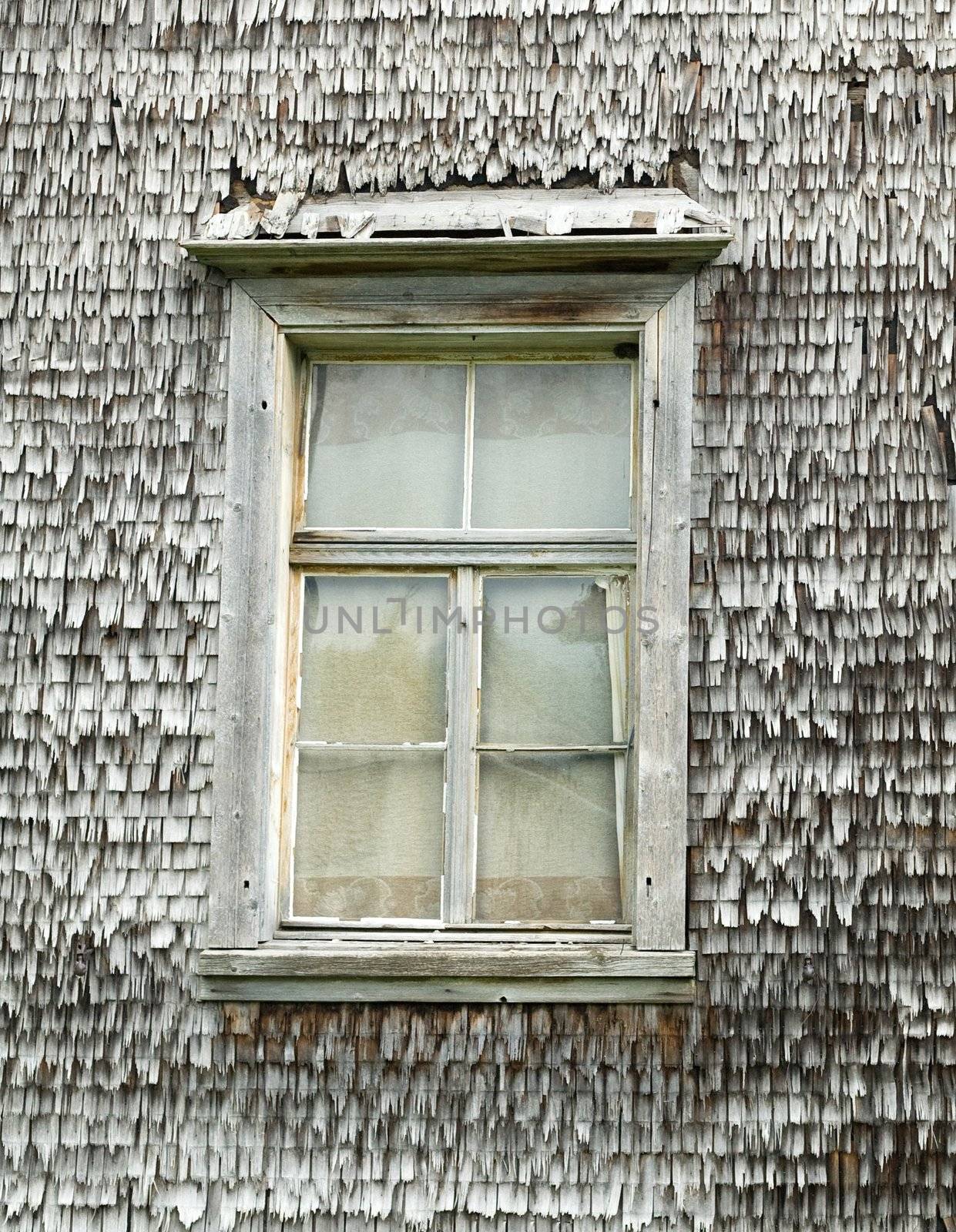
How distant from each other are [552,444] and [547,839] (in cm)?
115

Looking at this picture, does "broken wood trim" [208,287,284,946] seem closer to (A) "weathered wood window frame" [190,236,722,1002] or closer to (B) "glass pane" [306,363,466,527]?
(A) "weathered wood window frame" [190,236,722,1002]

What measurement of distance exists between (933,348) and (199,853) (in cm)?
250

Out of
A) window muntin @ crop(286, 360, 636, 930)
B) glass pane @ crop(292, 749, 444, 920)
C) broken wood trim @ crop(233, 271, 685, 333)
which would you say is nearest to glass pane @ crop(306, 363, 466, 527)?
window muntin @ crop(286, 360, 636, 930)

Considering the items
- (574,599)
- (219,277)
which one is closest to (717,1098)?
(574,599)

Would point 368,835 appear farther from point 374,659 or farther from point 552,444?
point 552,444

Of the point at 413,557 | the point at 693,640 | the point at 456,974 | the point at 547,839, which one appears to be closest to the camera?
the point at 456,974

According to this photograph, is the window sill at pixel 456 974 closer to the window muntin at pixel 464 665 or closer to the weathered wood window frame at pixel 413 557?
the weathered wood window frame at pixel 413 557

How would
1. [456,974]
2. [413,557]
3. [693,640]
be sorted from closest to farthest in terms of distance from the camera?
1. [456,974]
2. [693,640]
3. [413,557]

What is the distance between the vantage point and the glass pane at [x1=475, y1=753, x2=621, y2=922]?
12.8ft

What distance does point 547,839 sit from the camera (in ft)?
12.9

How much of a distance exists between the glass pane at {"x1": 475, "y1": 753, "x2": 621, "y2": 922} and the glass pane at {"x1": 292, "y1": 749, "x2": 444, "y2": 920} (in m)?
0.15

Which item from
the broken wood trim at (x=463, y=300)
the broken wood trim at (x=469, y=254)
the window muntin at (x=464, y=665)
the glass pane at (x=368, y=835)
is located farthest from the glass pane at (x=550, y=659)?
the broken wood trim at (x=469, y=254)

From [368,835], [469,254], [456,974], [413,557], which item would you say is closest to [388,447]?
[413,557]

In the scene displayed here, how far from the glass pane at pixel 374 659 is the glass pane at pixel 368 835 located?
0.27 ft
